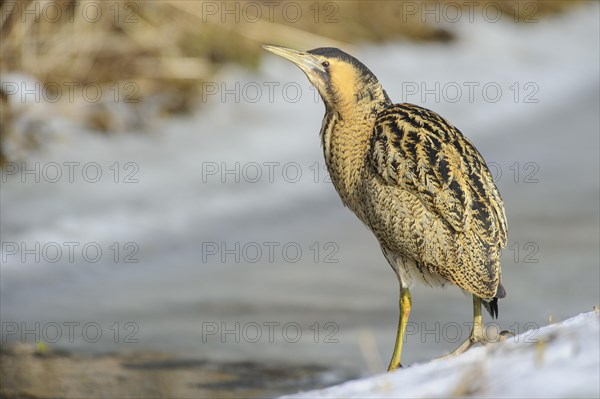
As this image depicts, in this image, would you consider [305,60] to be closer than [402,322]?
No

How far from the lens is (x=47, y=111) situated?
733cm

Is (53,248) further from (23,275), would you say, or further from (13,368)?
(13,368)

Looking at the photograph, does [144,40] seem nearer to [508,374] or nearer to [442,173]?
[442,173]

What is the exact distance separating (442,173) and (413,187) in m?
0.11

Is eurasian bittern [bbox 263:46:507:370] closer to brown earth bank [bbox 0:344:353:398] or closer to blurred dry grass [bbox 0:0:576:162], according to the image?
brown earth bank [bbox 0:344:353:398]

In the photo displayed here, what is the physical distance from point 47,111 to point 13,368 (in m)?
2.97

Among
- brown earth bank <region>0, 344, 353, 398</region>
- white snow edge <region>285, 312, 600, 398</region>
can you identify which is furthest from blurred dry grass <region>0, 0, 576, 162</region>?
white snow edge <region>285, 312, 600, 398</region>

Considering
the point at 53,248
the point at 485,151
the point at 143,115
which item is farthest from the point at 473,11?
the point at 53,248

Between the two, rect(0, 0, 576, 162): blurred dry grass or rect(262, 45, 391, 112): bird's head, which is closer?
rect(262, 45, 391, 112): bird's head

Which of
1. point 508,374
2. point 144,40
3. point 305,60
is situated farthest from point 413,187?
point 144,40

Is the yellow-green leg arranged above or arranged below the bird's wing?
below

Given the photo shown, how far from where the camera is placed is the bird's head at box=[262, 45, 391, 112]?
4242mm

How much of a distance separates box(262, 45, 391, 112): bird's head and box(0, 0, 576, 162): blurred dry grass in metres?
3.37

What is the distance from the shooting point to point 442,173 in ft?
12.7
